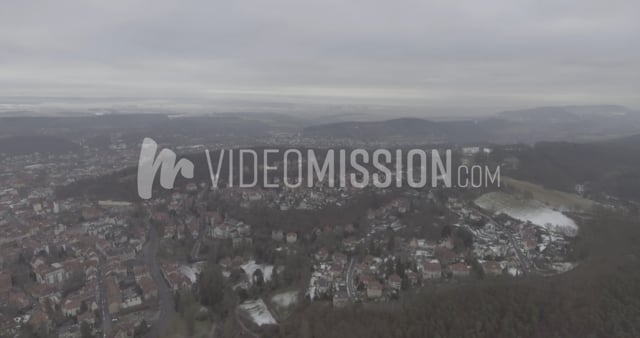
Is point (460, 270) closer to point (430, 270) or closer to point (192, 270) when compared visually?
point (430, 270)

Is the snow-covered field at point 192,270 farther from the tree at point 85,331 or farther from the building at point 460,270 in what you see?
the building at point 460,270

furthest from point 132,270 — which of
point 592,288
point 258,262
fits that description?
point 592,288

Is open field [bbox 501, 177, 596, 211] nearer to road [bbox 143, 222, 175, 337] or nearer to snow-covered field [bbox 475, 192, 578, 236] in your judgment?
snow-covered field [bbox 475, 192, 578, 236]

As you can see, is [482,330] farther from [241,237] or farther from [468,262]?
[241,237]

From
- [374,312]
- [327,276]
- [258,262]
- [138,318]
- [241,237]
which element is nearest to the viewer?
[374,312]

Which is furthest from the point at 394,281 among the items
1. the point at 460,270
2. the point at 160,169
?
the point at 160,169

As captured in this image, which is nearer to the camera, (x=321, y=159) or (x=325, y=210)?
(x=325, y=210)

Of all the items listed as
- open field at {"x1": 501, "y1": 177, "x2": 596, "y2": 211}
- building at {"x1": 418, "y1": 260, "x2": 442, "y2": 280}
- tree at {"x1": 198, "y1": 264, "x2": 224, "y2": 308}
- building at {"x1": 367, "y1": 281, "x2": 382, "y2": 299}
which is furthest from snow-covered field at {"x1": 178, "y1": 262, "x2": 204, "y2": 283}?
open field at {"x1": 501, "y1": 177, "x2": 596, "y2": 211}

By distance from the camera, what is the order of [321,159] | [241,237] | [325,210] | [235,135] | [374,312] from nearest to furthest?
1. [374,312]
2. [241,237]
3. [325,210]
4. [321,159]
5. [235,135]
